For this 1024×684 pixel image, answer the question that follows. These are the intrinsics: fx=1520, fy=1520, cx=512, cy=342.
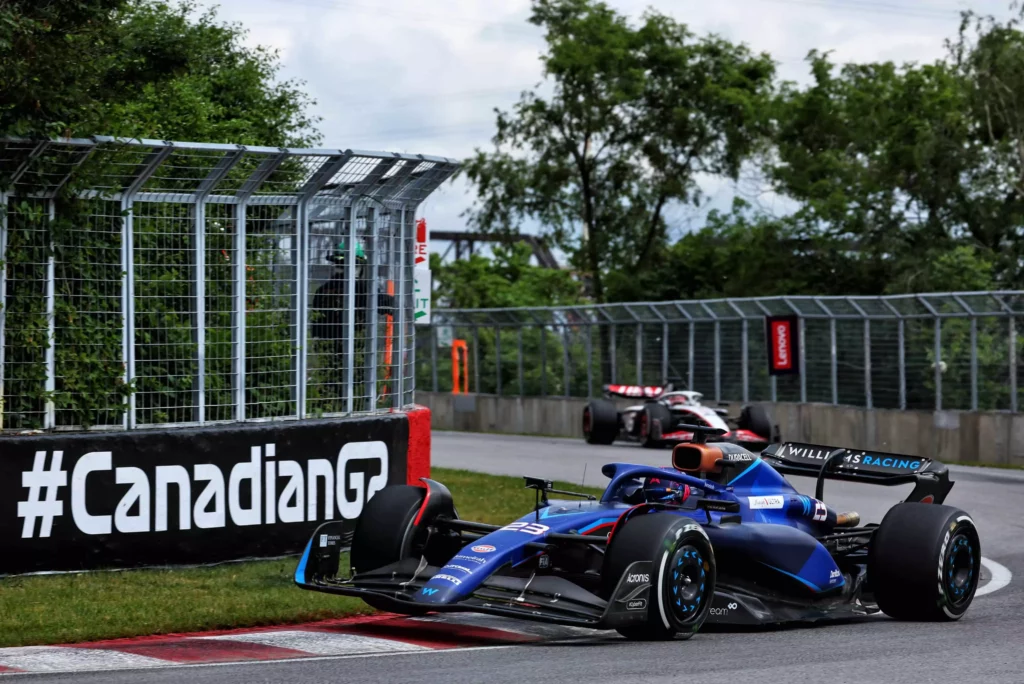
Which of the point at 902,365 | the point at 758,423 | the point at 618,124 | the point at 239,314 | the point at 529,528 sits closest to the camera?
the point at 529,528

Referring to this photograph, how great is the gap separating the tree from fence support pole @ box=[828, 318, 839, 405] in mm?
21683

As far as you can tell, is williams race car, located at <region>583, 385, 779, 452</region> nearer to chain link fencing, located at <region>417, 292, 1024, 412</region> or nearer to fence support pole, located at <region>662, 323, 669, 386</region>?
chain link fencing, located at <region>417, 292, 1024, 412</region>

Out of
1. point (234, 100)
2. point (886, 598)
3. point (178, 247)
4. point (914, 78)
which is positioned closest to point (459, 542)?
point (886, 598)

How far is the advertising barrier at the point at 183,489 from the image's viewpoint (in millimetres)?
9719

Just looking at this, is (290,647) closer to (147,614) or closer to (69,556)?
(147,614)

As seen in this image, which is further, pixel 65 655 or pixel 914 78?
pixel 914 78

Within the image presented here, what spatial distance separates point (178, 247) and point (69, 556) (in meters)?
2.28

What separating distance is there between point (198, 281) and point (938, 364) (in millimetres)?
14524

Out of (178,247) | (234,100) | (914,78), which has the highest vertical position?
(914,78)

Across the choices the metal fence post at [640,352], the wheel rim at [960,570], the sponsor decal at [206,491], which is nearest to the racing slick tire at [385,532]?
the sponsor decal at [206,491]

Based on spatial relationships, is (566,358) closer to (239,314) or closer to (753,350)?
(753,350)

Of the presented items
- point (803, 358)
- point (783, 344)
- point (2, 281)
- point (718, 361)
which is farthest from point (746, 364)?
point (2, 281)

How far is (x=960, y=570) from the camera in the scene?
28.9ft

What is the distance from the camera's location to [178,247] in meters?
10.7
